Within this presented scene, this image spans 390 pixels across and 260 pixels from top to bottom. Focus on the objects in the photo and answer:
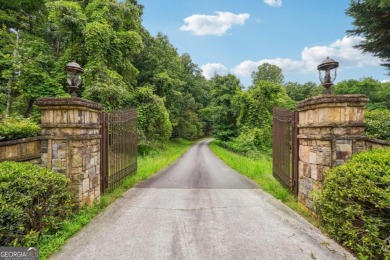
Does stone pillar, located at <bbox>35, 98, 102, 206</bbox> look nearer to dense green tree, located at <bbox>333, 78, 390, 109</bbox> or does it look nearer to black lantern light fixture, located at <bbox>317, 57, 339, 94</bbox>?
black lantern light fixture, located at <bbox>317, 57, 339, 94</bbox>

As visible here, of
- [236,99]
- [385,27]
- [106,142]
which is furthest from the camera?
[236,99]

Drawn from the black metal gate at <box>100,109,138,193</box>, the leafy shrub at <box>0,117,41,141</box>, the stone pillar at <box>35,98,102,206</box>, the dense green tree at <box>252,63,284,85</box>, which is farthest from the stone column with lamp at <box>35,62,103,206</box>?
the dense green tree at <box>252,63,284,85</box>

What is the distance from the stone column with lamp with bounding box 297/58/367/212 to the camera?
11.7 ft

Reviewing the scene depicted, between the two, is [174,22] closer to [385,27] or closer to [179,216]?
[385,27]

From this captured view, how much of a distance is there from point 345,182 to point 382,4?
6801 mm

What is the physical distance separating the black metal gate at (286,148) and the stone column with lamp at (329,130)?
0.68 m

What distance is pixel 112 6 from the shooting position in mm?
12430

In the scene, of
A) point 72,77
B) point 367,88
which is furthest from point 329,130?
point 367,88

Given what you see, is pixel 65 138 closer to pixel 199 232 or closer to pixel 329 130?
pixel 199 232

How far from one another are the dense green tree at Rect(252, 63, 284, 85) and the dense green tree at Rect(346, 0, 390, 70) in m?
39.1

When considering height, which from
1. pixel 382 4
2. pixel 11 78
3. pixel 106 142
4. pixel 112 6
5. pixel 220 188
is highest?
pixel 112 6

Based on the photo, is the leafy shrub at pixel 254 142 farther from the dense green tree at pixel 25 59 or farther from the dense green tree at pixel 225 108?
the dense green tree at pixel 25 59

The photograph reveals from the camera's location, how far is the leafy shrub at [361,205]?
8.05 ft

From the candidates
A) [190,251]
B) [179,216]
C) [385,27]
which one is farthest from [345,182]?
[385,27]
